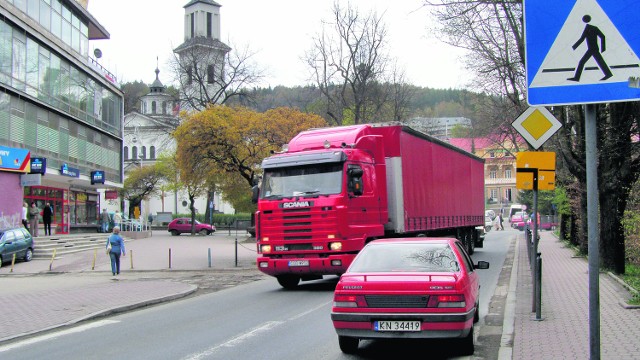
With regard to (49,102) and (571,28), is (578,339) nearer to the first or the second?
(571,28)

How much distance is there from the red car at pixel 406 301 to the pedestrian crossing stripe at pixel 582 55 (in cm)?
369

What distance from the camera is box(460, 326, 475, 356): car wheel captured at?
26.3ft

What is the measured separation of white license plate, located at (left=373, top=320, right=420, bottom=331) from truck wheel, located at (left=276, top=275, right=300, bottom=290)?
8726 mm

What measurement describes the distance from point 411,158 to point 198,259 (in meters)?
13.9

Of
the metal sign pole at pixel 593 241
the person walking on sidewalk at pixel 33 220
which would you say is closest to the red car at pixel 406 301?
the metal sign pole at pixel 593 241

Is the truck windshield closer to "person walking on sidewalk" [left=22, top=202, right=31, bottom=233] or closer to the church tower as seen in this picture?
"person walking on sidewalk" [left=22, top=202, right=31, bottom=233]

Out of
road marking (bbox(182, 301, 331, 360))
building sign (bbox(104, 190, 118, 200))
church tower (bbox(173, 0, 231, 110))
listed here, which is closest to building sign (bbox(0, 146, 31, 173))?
building sign (bbox(104, 190, 118, 200))

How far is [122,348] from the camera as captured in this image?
908cm

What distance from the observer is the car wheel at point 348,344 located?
820cm

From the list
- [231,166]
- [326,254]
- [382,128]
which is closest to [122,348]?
[326,254]

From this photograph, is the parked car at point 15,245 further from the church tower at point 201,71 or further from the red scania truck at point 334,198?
the church tower at point 201,71

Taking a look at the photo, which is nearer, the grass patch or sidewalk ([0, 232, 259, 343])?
the grass patch

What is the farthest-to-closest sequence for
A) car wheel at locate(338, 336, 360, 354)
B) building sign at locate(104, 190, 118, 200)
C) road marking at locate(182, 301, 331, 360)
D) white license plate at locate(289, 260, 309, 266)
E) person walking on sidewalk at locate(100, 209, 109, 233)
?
building sign at locate(104, 190, 118, 200) → person walking on sidewalk at locate(100, 209, 109, 233) → white license plate at locate(289, 260, 309, 266) → road marking at locate(182, 301, 331, 360) → car wheel at locate(338, 336, 360, 354)

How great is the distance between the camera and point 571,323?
989 centimetres
